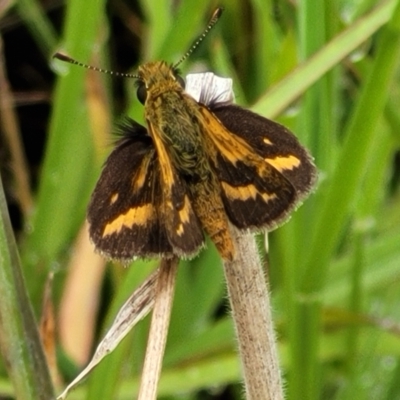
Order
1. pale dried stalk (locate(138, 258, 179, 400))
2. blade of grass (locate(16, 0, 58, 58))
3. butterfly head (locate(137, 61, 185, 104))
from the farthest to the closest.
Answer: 1. blade of grass (locate(16, 0, 58, 58))
2. butterfly head (locate(137, 61, 185, 104))
3. pale dried stalk (locate(138, 258, 179, 400))

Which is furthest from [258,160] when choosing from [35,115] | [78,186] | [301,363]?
[35,115]

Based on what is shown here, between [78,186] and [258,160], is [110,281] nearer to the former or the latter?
[78,186]

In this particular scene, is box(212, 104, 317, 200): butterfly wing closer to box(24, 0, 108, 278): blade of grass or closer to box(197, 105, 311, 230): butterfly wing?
box(197, 105, 311, 230): butterfly wing

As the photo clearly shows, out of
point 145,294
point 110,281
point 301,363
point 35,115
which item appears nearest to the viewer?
point 145,294

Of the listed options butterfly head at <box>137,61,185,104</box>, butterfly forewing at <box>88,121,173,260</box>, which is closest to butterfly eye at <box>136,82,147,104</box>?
butterfly head at <box>137,61,185,104</box>

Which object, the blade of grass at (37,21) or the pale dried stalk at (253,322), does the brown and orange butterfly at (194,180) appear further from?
the blade of grass at (37,21)

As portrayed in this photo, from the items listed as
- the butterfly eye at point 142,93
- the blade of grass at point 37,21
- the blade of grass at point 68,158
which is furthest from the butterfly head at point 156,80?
the blade of grass at point 37,21
